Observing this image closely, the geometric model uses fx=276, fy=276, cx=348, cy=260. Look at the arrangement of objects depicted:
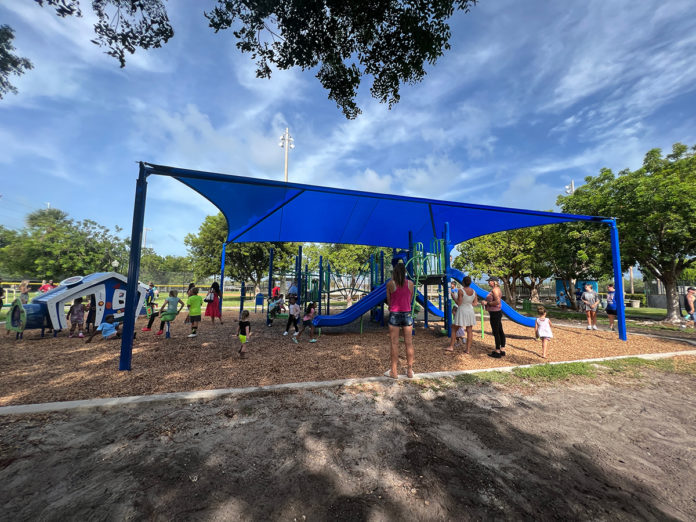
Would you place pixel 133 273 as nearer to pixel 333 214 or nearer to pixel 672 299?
pixel 333 214

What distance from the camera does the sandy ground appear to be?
1.90 m

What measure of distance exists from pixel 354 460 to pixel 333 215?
793 centimetres

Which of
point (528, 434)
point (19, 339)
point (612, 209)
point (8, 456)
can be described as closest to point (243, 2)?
point (8, 456)

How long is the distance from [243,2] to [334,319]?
793cm

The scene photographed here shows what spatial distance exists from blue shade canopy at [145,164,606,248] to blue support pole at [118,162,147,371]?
431mm

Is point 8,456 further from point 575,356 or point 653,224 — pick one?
point 653,224

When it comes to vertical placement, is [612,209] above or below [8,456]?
above

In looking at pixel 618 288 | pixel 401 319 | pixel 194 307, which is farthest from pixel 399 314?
pixel 618 288

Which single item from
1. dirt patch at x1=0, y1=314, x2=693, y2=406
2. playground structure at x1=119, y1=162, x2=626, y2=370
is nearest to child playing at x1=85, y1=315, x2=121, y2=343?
dirt patch at x1=0, y1=314, x2=693, y2=406

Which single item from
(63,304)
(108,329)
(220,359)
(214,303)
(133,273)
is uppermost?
(133,273)

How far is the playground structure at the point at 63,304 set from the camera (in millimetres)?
7738

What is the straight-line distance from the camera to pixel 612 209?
12875 millimetres

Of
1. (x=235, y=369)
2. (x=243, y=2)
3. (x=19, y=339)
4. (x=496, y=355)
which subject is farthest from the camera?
(x=19, y=339)

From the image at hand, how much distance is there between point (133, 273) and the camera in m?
4.97
